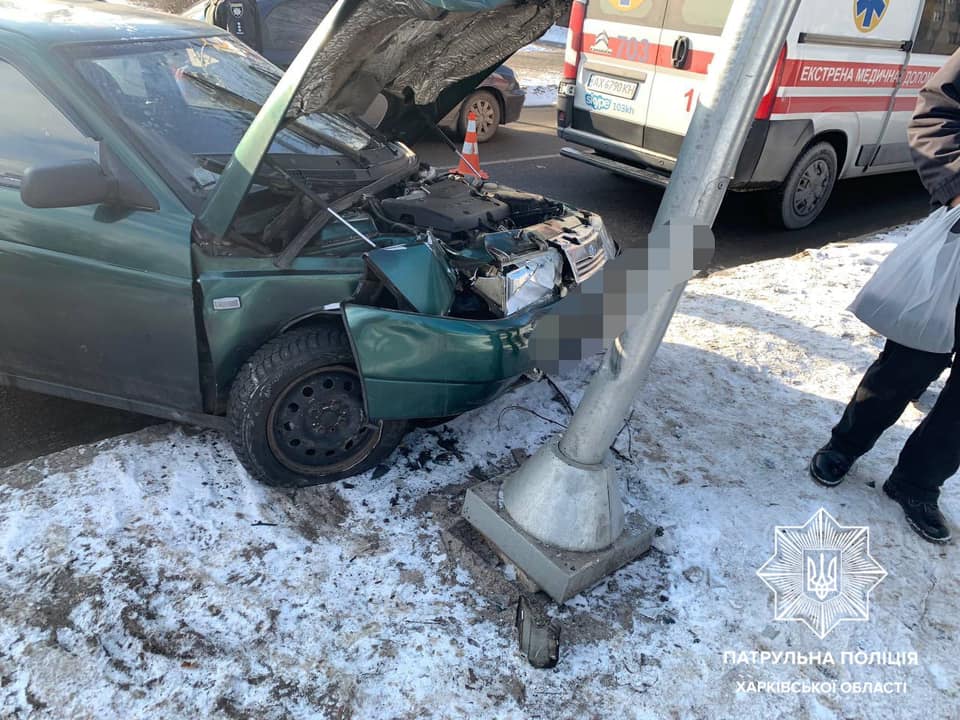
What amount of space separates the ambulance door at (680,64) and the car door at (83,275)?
14.8ft

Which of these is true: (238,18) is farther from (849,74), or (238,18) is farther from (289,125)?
(849,74)

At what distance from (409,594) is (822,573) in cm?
162

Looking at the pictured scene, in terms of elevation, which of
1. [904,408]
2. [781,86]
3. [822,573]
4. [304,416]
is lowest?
[822,573]

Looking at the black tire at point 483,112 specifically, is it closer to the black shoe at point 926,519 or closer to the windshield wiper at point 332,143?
the windshield wiper at point 332,143

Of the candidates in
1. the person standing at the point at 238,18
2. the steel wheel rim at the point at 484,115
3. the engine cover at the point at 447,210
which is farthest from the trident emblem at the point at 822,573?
the steel wheel rim at the point at 484,115

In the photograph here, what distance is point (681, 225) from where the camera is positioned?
6.57 ft

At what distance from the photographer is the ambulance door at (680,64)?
217 inches

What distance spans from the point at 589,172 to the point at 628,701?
6882 millimetres

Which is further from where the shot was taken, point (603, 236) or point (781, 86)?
point (781, 86)

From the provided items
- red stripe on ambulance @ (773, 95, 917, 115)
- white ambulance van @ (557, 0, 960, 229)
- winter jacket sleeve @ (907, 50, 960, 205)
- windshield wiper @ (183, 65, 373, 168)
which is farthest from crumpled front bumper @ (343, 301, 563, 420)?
red stripe on ambulance @ (773, 95, 917, 115)

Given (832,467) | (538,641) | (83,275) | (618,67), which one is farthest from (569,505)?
(618,67)

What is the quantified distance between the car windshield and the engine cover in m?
0.38

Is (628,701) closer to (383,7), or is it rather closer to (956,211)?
(956,211)

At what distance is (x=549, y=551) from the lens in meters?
2.37
